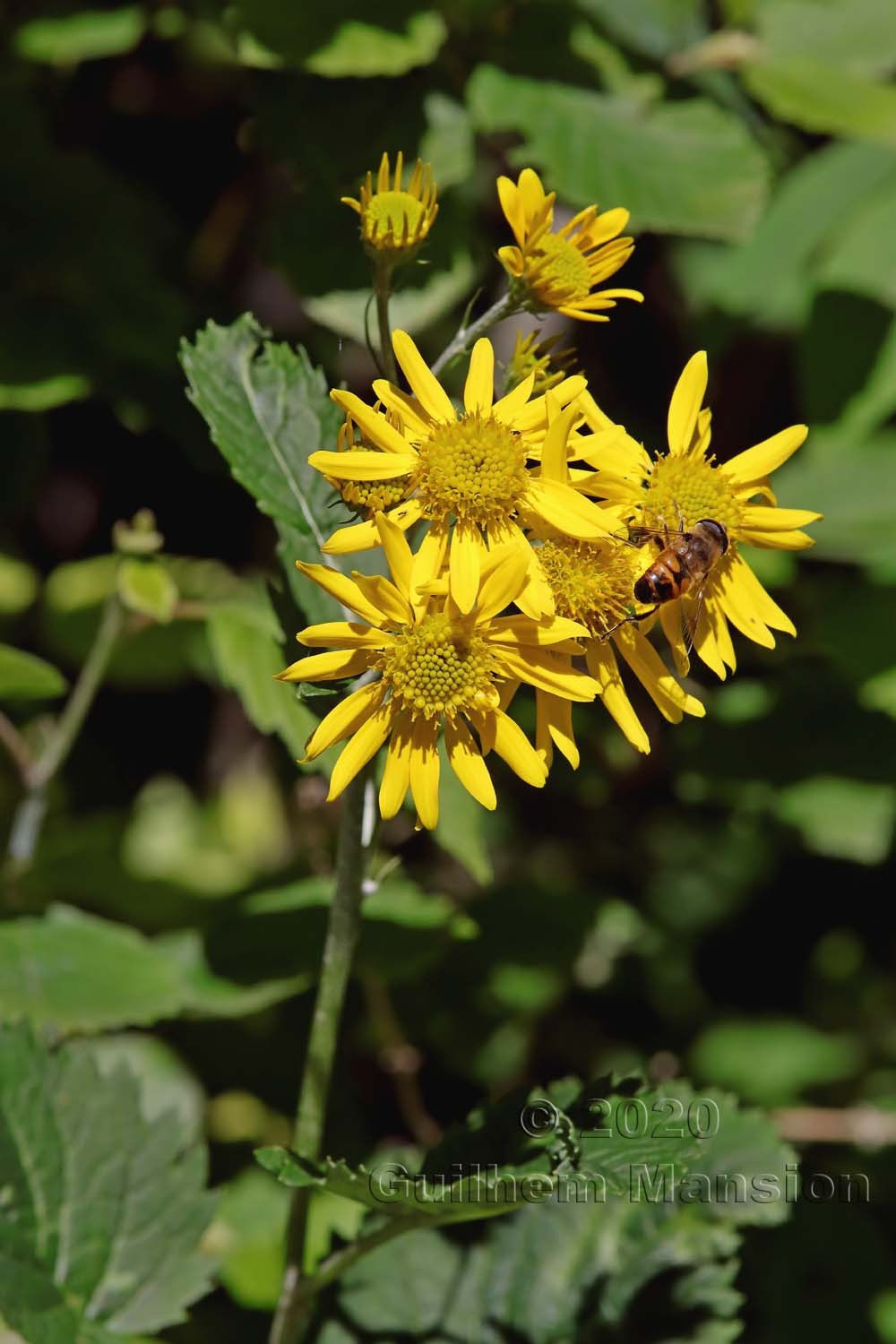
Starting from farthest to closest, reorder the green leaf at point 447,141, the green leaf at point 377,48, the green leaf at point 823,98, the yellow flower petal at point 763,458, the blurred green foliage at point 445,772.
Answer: the green leaf at point 823,98 < the green leaf at point 447,141 < the green leaf at point 377,48 < the blurred green foliage at point 445,772 < the yellow flower petal at point 763,458

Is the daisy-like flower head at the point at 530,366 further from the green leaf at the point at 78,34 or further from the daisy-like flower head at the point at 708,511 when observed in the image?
the green leaf at the point at 78,34

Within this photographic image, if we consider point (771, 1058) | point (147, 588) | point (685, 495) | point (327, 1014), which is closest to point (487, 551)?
point (685, 495)

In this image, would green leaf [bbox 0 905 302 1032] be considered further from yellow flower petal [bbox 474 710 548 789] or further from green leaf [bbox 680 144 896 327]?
green leaf [bbox 680 144 896 327]

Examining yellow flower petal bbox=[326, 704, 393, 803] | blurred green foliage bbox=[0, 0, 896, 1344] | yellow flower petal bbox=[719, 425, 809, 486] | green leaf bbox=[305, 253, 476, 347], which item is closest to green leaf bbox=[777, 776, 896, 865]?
blurred green foliage bbox=[0, 0, 896, 1344]

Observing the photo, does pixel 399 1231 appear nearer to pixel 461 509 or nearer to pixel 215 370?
pixel 461 509

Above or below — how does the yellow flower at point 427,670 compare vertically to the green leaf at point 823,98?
below

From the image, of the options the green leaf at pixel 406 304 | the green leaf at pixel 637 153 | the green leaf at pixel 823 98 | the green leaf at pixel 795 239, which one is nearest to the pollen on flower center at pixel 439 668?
the green leaf at pixel 406 304
